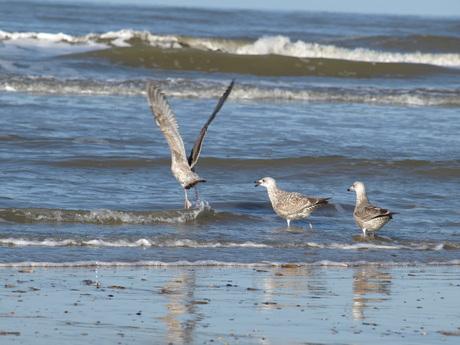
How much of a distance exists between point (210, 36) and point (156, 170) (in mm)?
22808

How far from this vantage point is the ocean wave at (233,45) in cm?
2780

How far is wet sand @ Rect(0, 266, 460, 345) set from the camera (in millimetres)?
4996

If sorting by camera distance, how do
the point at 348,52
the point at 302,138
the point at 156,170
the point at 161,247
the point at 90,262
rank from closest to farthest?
the point at 90,262
the point at 161,247
the point at 156,170
the point at 302,138
the point at 348,52

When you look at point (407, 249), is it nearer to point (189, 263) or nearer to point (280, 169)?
point (189, 263)

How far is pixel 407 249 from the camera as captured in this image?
8.30 m

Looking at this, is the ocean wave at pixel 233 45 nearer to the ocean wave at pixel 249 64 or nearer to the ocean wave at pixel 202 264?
the ocean wave at pixel 249 64

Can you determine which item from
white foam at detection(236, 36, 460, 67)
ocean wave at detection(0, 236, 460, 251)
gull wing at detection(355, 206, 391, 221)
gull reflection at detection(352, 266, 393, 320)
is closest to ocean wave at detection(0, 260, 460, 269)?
gull reflection at detection(352, 266, 393, 320)

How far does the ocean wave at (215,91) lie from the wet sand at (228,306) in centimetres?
1209

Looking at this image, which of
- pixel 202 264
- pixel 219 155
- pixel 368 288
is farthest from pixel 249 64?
pixel 368 288

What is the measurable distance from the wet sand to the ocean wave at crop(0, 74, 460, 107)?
12.1 metres

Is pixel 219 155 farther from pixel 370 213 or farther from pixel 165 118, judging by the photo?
pixel 370 213

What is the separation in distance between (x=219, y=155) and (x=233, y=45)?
764 inches

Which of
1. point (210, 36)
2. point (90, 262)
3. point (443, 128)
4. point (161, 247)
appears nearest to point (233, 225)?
point (161, 247)

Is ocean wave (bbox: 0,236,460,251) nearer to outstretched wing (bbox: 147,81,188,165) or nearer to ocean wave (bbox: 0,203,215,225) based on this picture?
ocean wave (bbox: 0,203,215,225)
